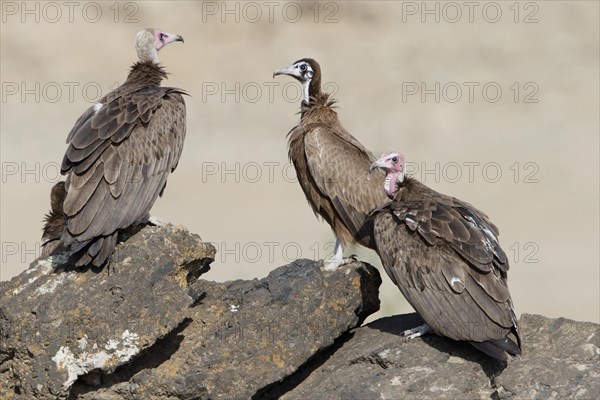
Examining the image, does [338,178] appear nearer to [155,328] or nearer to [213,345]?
[213,345]

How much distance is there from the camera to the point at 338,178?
11984 mm

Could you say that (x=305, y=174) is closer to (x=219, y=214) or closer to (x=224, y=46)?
(x=219, y=214)

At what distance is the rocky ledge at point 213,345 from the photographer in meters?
9.35

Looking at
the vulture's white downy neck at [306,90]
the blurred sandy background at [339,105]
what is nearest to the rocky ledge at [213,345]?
the vulture's white downy neck at [306,90]

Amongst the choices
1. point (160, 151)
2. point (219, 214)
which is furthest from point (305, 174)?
point (219, 214)

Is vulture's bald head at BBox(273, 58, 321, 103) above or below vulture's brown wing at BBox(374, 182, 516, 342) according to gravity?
above

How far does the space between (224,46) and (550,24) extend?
1028 centimetres

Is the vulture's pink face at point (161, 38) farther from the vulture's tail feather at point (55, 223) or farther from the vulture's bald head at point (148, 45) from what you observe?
the vulture's tail feather at point (55, 223)

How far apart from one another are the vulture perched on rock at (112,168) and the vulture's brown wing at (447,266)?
1.90 meters

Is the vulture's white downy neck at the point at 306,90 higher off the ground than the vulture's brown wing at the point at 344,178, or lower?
higher

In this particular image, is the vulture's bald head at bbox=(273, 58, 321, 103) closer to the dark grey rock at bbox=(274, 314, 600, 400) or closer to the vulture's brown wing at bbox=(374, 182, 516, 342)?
the vulture's brown wing at bbox=(374, 182, 516, 342)

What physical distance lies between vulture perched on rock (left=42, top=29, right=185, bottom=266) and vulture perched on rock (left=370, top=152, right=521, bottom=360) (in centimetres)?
188

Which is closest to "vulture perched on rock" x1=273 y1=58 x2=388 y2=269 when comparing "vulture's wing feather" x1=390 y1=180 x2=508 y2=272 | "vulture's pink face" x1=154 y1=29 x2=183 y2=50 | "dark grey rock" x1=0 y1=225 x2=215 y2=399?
"vulture's wing feather" x1=390 y1=180 x2=508 y2=272

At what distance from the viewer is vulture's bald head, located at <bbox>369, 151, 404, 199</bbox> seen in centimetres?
1112
